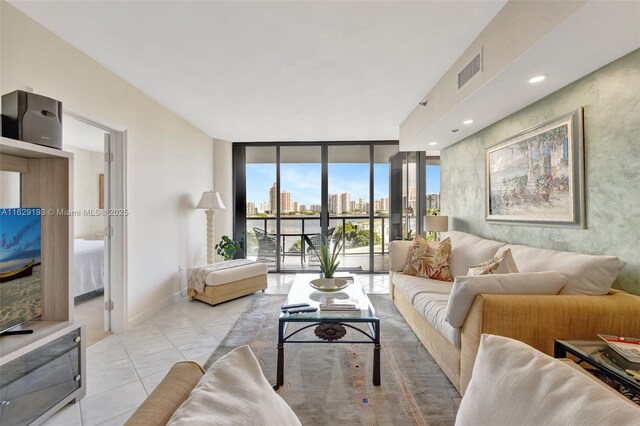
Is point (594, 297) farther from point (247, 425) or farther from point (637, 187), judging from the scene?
point (247, 425)

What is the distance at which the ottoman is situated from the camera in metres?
3.51

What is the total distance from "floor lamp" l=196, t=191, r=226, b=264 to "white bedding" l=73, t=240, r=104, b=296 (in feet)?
4.55

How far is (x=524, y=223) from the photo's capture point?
263cm

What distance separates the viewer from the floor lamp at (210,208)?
429 cm

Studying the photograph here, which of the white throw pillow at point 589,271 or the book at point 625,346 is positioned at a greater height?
A: the white throw pillow at point 589,271

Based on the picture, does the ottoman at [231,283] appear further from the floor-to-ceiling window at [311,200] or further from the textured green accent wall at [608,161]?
the textured green accent wall at [608,161]

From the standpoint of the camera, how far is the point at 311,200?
5.33 metres

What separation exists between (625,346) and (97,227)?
7.00m

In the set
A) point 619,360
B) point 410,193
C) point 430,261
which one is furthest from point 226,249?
point 619,360

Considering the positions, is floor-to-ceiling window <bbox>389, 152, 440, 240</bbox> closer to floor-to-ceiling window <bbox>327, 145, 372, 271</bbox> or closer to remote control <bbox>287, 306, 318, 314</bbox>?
floor-to-ceiling window <bbox>327, 145, 372, 271</bbox>

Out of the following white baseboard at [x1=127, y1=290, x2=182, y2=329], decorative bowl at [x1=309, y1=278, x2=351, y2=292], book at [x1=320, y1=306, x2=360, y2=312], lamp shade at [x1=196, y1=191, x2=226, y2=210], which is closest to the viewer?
book at [x1=320, y1=306, x2=360, y2=312]

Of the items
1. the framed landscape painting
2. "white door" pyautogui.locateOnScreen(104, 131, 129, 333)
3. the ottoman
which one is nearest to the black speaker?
"white door" pyautogui.locateOnScreen(104, 131, 129, 333)

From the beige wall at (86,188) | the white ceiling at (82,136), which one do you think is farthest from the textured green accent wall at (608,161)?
the beige wall at (86,188)

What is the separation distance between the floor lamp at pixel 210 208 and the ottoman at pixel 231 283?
27.8 inches
